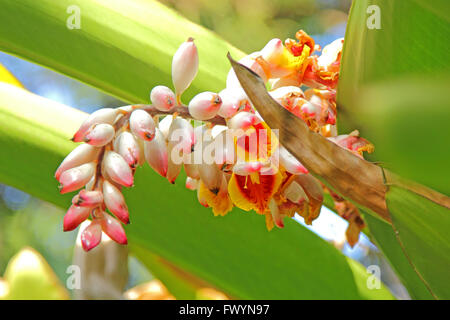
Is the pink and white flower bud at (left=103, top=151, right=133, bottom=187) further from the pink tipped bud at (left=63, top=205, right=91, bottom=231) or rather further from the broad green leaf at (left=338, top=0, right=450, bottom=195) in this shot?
the broad green leaf at (left=338, top=0, right=450, bottom=195)

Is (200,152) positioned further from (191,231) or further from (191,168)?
(191,231)

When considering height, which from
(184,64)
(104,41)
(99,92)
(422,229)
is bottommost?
(422,229)

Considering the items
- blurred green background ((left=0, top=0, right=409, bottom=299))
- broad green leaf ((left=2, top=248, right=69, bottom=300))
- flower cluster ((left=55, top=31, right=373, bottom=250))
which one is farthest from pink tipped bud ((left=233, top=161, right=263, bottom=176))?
blurred green background ((left=0, top=0, right=409, bottom=299))

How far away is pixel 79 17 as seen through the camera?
1.65 ft

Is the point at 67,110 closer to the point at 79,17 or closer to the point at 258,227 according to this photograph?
the point at 79,17

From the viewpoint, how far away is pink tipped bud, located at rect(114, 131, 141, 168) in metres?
0.32

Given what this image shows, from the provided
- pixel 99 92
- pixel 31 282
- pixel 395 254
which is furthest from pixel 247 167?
pixel 99 92

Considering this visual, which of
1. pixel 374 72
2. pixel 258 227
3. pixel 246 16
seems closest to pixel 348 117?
pixel 374 72

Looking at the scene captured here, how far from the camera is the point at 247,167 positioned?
332 mm

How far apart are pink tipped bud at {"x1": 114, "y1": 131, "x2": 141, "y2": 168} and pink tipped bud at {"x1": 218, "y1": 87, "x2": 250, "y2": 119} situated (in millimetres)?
60

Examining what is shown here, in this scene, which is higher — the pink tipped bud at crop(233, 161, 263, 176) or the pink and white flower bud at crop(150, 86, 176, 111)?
the pink and white flower bud at crop(150, 86, 176, 111)

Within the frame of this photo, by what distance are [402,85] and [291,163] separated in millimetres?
80

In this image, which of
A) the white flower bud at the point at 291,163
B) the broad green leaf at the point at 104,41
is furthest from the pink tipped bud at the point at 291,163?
the broad green leaf at the point at 104,41

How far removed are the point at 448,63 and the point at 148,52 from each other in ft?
0.96
